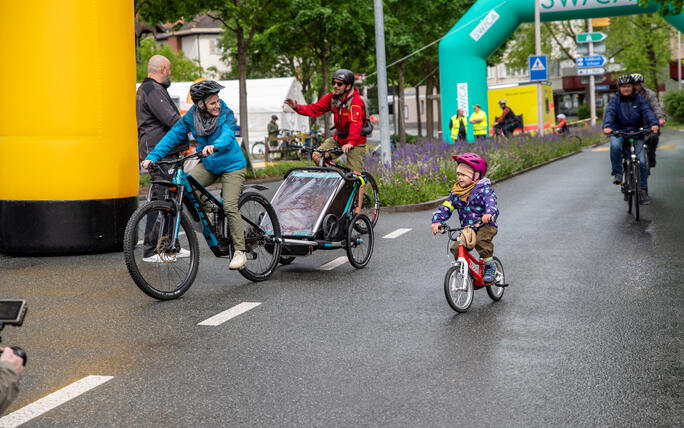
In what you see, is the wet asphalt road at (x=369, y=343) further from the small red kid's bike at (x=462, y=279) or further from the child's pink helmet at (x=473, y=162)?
the child's pink helmet at (x=473, y=162)

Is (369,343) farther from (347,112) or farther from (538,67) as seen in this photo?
(538,67)

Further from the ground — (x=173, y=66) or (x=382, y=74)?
(x=173, y=66)

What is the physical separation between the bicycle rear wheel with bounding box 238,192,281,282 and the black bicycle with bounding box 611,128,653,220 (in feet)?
19.0

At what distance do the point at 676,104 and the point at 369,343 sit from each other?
58.2 metres

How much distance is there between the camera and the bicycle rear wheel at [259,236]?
783cm

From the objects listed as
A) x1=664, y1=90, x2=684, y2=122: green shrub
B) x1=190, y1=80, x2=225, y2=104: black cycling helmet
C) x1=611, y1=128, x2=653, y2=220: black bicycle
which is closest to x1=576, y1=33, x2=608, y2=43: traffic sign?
x1=664, y1=90, x2=684, y2=122: green shrub

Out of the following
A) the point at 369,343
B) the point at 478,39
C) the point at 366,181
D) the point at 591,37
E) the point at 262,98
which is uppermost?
the point at 591,37

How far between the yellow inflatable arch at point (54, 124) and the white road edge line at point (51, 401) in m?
4.90

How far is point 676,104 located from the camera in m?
59.1

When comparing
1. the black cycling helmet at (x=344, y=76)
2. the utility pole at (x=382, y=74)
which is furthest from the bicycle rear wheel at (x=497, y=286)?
the utility pole at (x=382, y=74)

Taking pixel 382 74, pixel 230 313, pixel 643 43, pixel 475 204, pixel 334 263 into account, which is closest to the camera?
pixel 230 313

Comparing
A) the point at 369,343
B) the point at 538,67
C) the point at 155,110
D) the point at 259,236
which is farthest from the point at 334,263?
the point at 538,67

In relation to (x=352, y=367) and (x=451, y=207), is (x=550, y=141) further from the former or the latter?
(x=352, y=367)

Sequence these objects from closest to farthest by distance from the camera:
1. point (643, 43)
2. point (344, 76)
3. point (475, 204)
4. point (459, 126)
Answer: point (475, 204) → point (344, 76) → point (459, 126) → point (643, 43)
